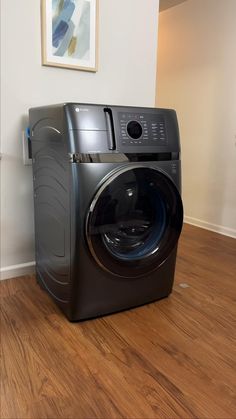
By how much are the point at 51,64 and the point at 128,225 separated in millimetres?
1085

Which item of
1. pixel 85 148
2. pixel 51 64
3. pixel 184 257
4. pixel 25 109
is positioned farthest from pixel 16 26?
pixel 184 257

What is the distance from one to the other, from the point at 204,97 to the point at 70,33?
175 centimetres

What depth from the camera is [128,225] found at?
160cm

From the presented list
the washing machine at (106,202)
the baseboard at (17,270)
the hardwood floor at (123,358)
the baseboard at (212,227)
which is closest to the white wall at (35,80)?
the baseboard at (17,270)

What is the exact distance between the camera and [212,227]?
331 centimetres

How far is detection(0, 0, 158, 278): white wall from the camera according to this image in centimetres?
183

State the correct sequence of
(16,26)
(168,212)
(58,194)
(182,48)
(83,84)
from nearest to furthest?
(58,194)
(168,212)
(16,26)
(83,84)
(182,48)

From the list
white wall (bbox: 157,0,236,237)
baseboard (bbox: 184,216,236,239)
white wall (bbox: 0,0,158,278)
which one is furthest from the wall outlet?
baseboard (bbox: 184,216,236,239)

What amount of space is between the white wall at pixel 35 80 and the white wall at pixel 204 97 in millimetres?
1060

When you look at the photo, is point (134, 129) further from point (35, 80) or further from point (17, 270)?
point (17, 270)

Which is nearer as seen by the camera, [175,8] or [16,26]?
[16,26]

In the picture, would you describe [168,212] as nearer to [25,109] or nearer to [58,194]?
[58,194]

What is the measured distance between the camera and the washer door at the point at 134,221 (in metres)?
1.46

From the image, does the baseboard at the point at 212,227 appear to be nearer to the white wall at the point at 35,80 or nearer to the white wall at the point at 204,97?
the white wall at the point at 204,97
